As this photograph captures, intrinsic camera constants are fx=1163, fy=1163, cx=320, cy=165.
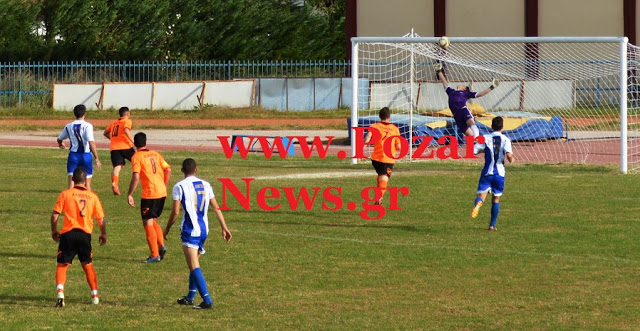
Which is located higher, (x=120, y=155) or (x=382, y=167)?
(x=120, y=155)

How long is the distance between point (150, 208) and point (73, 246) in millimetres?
2984

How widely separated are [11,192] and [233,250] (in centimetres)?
832

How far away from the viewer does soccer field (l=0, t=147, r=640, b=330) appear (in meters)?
11.2

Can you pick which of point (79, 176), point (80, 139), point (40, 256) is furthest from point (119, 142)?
point (79, 176)

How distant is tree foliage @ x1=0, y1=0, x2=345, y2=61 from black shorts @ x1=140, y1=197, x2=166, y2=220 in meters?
38.4

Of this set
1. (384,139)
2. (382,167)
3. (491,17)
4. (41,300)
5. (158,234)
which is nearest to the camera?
(41,300)

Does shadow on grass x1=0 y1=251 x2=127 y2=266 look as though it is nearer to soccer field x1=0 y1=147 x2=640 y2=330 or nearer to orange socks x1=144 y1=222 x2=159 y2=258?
soccer field x1=0 y1=147 x2=640 y2=330

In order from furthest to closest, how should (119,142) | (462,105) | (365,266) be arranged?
(462,105) → (119,142) → (365,266)

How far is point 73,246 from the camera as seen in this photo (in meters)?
11.6

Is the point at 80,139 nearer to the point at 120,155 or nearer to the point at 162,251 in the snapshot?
the point at 120,155

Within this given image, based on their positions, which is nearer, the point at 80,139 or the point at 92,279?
the point at 92,279

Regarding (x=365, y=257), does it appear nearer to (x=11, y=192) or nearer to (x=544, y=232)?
(x=544, y=232)

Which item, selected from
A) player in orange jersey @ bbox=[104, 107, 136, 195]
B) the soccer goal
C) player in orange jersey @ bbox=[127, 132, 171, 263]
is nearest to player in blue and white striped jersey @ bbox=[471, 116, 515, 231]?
player in orange jersey @ bbox=[127, 132, 171, 263]

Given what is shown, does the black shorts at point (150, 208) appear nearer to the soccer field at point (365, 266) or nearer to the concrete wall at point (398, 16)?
the soccer field at point (365, 266)
